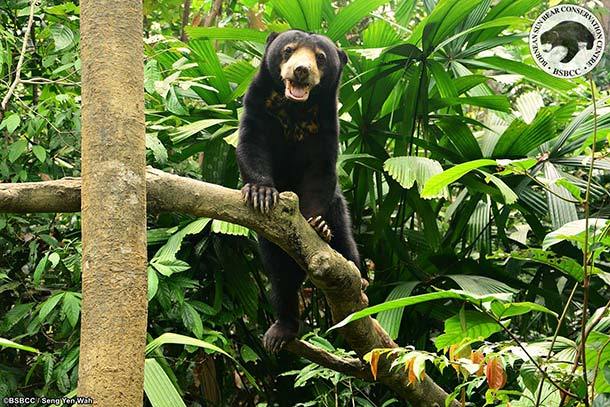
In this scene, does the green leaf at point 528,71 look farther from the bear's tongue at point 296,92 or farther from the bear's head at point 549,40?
the bear's head at point 549,40

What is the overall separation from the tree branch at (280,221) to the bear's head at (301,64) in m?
0.98

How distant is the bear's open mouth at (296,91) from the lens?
3773 millimetres

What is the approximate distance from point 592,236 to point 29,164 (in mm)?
3432

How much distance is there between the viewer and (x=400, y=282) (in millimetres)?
4914

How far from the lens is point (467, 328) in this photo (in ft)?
7.18

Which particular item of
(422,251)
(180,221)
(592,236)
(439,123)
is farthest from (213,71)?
(592,236)

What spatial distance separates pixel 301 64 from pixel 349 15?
1094 millimetres

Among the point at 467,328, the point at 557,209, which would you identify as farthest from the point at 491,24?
the point at 467,328

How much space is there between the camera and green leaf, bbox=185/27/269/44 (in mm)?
4891

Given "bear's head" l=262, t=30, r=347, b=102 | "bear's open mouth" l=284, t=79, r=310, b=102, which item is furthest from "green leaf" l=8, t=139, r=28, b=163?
"bear's open mouth" l=284, t=79, r=310, b=102

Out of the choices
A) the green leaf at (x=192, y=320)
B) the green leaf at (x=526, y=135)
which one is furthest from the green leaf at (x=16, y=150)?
the green leaf at (x=526, y=135)

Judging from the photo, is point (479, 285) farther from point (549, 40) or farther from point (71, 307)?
point (549, 40)

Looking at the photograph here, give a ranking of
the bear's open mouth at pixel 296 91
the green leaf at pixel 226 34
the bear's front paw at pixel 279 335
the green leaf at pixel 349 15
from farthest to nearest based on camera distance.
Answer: the green leaf at pixel 226 34 → the green leaf at pixel 349 15 → the bear's front paw at pixel 279 335 → the bear's open mouth at pixel 296 91

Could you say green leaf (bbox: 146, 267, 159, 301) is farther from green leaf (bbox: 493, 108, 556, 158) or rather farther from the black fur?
green leaf (bbox: 493, 108, 556, 158)
